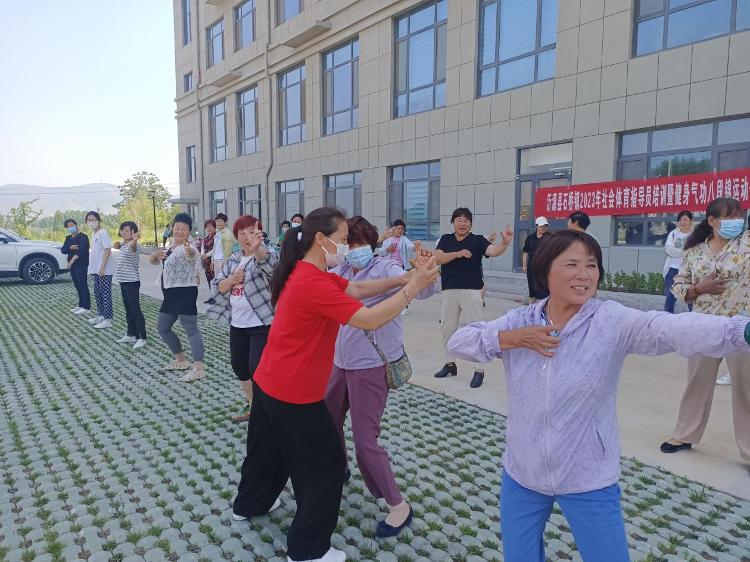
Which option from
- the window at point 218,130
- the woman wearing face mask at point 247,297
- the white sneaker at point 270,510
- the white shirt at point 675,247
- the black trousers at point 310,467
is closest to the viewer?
the black trousers at point 310,467

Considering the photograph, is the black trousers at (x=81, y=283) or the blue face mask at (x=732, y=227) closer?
the blue face mask at (x=732, y=227)

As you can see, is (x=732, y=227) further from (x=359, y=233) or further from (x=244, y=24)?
(x=244, y=24)

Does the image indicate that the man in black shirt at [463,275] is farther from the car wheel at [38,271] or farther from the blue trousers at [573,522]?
the car wheel at [38,271]

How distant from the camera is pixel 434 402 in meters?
5.08

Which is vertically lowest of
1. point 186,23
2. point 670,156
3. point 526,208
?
point 526,208

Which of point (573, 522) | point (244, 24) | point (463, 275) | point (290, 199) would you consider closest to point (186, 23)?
point (244, 24)

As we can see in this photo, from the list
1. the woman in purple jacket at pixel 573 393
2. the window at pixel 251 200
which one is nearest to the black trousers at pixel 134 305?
the woman in purple jacket at pixel 573 393

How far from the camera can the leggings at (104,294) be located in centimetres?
863

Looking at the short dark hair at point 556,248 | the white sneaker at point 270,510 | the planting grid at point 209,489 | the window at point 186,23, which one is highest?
the window at point 186,23

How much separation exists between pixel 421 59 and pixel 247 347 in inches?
476

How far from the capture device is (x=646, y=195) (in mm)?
9102

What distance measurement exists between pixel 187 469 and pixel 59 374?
3.34 meters

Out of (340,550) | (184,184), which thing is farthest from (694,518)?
(184,184)

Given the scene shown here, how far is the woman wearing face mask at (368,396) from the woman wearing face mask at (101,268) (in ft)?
22.4
